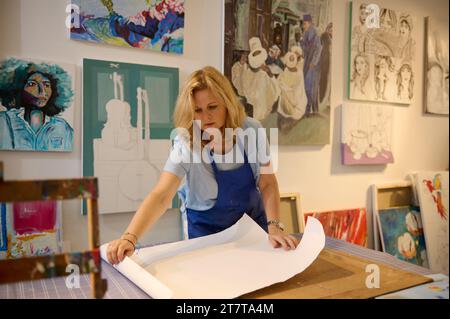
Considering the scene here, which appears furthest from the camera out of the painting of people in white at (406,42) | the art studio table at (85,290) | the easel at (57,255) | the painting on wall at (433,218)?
the painting on wall at (433,218)

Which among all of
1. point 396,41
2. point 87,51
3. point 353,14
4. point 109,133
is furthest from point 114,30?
point 396,41

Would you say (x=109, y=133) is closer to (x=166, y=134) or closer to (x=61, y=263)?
(x=166, y=134)

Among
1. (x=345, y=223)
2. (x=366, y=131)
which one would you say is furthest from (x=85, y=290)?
(x=366, y=131)

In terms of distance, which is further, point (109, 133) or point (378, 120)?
point (378, 120)

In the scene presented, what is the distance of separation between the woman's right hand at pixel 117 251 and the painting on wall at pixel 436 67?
67 cm

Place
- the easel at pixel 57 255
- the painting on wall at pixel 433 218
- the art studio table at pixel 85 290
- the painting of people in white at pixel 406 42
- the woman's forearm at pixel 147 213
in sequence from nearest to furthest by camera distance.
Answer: the easel at pixel 57 255 → the art studio table at pixel 85 290 → the woman's forearm at pixel 147 213 → the painting of people in white at pixel 406 42 → the painting on wall at pixel 433 218

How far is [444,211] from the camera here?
3.06 feet

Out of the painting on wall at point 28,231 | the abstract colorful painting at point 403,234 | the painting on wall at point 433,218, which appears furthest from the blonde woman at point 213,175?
the painting on wall at point 433,218

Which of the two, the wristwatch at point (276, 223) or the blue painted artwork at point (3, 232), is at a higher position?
the blue painted artwork at point (3, 232)

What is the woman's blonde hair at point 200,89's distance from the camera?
22.9 inches

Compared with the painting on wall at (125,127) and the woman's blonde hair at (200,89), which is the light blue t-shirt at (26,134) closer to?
the painting on wall at (125,127)

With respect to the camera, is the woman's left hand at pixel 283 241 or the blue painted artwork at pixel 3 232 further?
the woman's left hand at pixel 283 241

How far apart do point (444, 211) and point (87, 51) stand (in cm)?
94

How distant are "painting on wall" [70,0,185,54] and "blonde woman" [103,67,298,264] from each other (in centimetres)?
8
